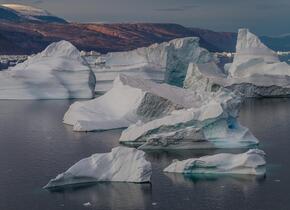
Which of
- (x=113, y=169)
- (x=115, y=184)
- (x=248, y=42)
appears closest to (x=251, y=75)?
(x=248, y=42)

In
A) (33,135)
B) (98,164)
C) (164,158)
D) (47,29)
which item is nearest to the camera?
(98,164)

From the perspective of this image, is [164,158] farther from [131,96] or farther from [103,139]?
[131,96]

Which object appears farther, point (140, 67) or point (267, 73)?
point (140, 67)

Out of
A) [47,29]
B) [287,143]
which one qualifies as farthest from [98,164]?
[47,29]

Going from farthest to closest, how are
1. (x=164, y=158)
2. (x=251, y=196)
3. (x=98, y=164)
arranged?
1. (x=164, y=158)
2. (x=98, y=164)
3. (x=251, y=196)

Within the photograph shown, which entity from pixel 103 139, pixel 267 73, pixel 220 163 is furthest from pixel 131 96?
pixel 267 73

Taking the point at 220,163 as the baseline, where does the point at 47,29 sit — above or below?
below
